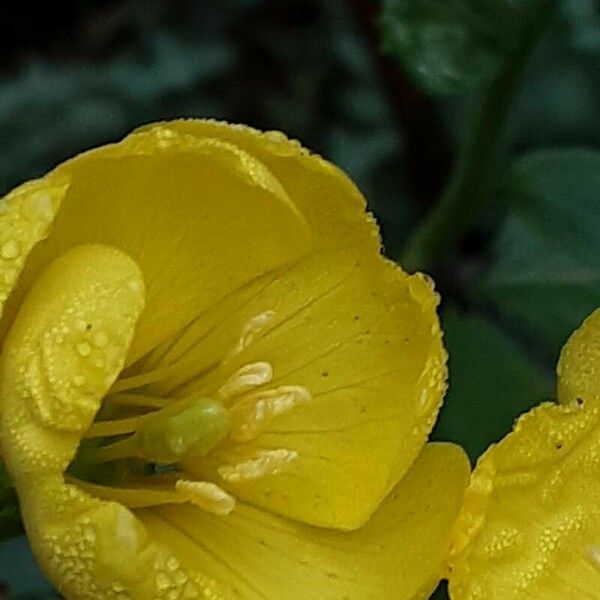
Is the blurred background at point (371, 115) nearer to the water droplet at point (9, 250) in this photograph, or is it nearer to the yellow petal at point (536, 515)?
the yellow petal at point (536, 515)

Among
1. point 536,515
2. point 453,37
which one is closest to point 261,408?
point 536,515

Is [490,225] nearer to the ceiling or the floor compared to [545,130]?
nearer to the floor

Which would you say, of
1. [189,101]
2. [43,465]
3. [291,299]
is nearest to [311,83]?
[189,101]

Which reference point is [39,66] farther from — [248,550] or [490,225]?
[248,550]

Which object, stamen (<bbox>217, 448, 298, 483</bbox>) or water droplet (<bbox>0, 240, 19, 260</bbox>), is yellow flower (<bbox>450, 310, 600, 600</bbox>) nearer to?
stamen (<bbox>217, 448, 298, 483</bbox>)

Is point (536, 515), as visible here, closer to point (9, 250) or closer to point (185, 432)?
point (185, 432)

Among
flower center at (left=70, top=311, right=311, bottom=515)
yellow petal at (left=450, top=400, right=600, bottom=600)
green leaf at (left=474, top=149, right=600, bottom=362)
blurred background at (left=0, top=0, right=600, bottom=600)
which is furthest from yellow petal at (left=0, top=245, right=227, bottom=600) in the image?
green leaf at (left=474, top=149, right=600, bottom=362)
